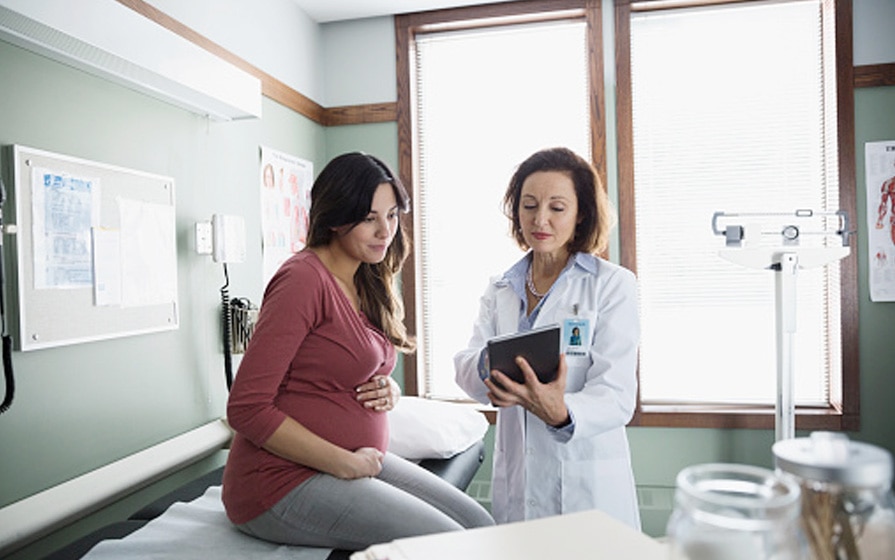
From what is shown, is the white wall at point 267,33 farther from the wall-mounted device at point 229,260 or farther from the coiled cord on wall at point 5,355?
the coiled cord on wall at point 5,355

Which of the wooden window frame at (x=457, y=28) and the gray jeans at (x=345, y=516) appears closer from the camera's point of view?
the gray jeans at (x=345, y=516)

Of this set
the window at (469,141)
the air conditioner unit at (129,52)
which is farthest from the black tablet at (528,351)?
the window at (469,141)

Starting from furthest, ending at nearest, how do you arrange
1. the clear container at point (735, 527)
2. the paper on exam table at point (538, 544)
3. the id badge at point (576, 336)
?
the id badge at point (576, 336) → the paper on exam table at point (538, 544) → the clear container at point (735, 527)

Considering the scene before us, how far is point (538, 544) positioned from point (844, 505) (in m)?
0.35

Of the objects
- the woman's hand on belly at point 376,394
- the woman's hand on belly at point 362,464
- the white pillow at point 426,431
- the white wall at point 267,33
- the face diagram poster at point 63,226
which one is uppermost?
the white wall at point 267,33

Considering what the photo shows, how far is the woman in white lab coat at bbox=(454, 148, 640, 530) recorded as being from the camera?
149 cm

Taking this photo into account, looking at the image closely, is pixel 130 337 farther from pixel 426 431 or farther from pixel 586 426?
pixel 586 426

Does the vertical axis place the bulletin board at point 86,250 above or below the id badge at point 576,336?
above

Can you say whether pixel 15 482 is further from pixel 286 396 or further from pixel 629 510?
pixel 629 510

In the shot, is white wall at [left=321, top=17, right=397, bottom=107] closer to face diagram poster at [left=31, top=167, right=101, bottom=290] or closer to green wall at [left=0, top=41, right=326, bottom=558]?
green wall at [left=0, top=41, right=326, bottom=558]

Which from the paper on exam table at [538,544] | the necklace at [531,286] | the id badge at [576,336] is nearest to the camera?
the paper on exam table at [538,544]

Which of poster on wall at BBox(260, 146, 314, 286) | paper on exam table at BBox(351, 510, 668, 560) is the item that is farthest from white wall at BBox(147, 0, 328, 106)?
paper on exam table at BBox(351, 510, 668, 560)

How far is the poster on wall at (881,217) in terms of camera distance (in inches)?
114

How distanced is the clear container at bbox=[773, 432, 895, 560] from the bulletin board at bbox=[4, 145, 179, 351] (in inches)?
69.2
